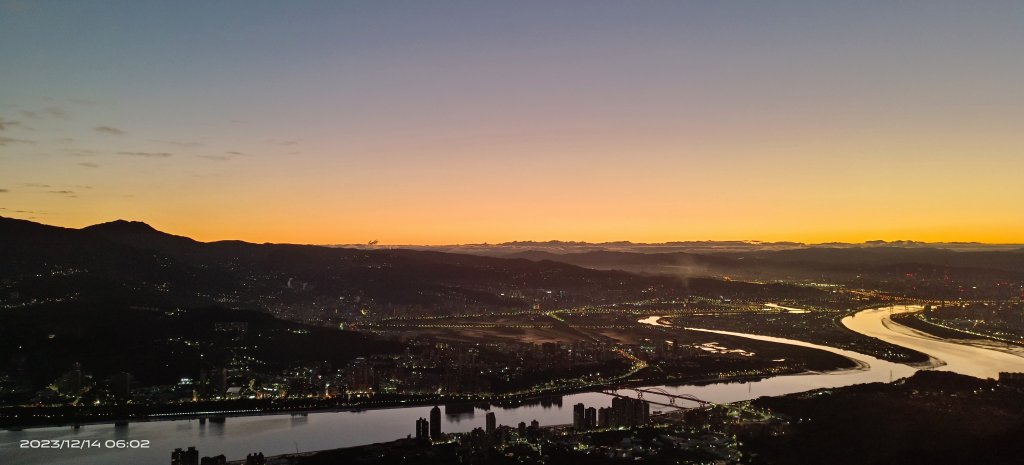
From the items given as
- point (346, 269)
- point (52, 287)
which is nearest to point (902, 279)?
point (346, 269)

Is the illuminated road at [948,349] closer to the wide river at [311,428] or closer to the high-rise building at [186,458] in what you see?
the wide river at [311,428]

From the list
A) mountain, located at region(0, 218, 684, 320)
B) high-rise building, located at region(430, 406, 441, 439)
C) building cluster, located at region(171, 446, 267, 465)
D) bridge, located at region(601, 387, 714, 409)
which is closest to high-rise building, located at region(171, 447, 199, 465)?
building cluster, located at region(171, 446, 267, 465)

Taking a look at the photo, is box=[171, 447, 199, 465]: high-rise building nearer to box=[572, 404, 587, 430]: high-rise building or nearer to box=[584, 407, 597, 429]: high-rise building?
box=[572, 404, 587, 430]: high-rise building

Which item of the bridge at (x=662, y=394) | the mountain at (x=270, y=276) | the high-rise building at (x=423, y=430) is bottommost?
the bridge at (x=662, y=394)

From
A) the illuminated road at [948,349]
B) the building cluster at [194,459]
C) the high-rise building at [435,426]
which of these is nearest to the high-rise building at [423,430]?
the high-rise building at [435,426]

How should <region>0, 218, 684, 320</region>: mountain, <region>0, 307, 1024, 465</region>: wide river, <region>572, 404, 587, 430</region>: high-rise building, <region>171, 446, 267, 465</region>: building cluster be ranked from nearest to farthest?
<region>171, 446, 267, 465</region>: building cluster → <region>0, 307, 1024, 465</region>: wide river → <region>572, 404, 587, 430</region>: high-rise building → <region>0, 218, 684, 320</region>: mountain

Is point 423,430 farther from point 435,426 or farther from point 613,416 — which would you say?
point 613,416

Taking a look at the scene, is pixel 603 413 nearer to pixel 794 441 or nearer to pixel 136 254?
pixel 794 441
